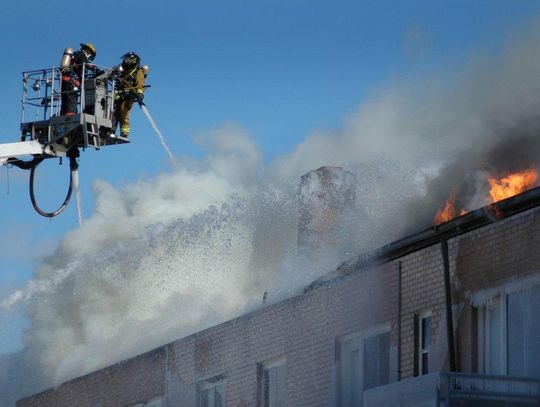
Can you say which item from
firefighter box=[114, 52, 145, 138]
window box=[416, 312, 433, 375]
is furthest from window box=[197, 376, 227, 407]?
window box=[416, 312, 433, 375]

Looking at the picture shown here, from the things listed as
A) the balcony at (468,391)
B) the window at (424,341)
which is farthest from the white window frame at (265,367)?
the balcony at (468,391)

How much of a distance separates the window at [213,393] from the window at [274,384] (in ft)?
4.11

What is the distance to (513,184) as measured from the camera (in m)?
26.7

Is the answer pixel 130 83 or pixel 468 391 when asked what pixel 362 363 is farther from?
pixel 130 83

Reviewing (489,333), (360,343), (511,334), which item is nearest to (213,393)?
(360,343)

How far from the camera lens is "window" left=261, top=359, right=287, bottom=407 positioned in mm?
25812

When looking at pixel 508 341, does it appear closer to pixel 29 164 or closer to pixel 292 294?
pixel 292 294

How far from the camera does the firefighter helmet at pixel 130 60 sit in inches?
1017

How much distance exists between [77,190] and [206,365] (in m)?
4.70

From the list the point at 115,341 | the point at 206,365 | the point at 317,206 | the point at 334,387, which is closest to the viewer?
the point at 334,387

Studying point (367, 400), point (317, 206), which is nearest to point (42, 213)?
point (367, 400)

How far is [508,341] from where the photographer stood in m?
21.0

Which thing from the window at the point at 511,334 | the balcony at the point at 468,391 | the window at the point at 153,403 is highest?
the window at the point at 153,403

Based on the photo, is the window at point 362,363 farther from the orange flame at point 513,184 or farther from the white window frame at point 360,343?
the orange flame at point 513,184
